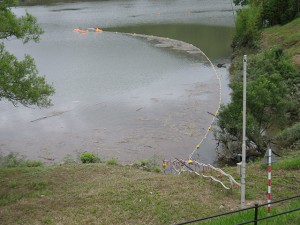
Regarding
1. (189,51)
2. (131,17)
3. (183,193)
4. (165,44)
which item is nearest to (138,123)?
(183,193)

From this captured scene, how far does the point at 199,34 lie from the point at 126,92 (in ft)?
83.5

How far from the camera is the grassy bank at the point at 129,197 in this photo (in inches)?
410

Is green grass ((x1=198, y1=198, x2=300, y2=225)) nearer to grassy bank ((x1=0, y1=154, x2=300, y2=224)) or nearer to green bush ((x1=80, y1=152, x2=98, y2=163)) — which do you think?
grassy bank ((x1=0, y1=154, x2=300, y2=224))

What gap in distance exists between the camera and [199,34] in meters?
56.4

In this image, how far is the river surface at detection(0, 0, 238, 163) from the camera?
79.5 ft

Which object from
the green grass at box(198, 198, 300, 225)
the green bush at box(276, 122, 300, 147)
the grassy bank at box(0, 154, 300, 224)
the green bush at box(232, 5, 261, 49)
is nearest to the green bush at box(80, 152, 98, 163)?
the grassy bank at box(0, 154, 300, 224)

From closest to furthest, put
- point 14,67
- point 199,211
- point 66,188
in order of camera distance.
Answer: point 199,211 < point 66,188 < point 14,67

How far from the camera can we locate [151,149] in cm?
2316

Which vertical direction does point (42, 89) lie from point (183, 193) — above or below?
above

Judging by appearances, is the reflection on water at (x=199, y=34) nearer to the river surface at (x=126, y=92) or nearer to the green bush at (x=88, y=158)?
the river surface at (x=126, y=92)

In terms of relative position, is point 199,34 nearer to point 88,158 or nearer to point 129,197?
point 88,158

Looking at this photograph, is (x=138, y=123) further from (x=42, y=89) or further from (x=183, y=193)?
(x=183, y=193)

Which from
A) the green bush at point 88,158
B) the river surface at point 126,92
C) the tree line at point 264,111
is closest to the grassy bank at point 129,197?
the green bush at point 88,158

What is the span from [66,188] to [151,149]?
10.2m
